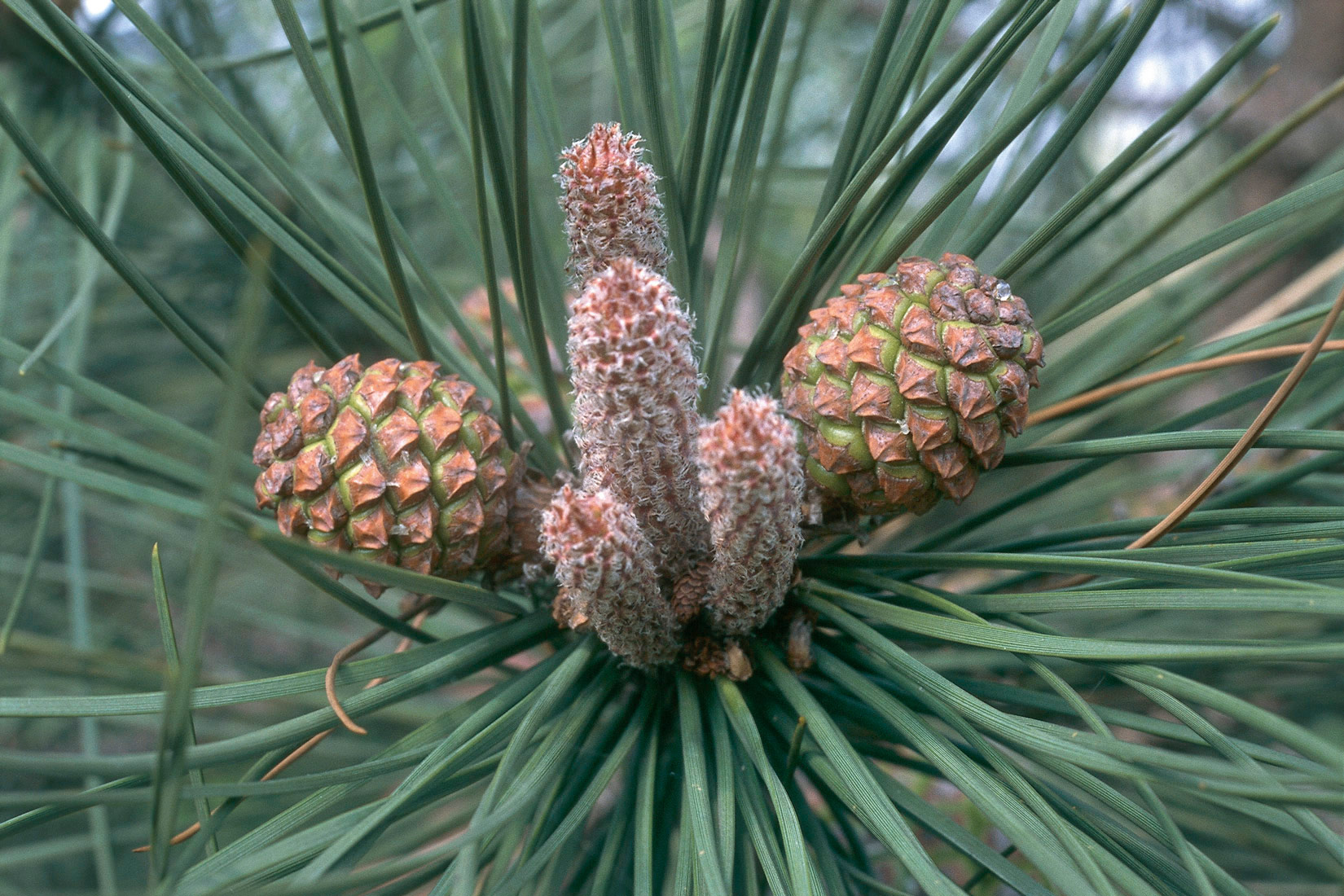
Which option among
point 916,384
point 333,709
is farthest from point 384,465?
point 916,384

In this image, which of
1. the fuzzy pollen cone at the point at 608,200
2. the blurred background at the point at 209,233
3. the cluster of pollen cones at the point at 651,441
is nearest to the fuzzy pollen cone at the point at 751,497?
the cluster of pollen cones at the point at 651,441

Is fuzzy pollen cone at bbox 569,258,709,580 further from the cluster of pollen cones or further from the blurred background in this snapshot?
the blurred background

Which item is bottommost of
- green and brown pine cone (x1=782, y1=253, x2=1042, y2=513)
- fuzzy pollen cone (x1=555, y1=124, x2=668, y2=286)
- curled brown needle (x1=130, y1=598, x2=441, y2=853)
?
curled brown needle (x1=130, y1=598, x2=441, y2=853)

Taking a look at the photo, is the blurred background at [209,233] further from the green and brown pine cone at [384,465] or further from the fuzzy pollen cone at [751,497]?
the fuzzy pollen cone at [751,497]

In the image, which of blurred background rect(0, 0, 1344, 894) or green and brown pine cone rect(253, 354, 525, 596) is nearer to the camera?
green and brown pine cone rect(253, 354, 525, 596)

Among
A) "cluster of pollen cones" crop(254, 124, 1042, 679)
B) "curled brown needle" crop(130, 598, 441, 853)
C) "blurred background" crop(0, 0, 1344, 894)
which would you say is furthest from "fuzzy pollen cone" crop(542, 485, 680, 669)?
"blurred background" crop(0, 0, 1344, 894)

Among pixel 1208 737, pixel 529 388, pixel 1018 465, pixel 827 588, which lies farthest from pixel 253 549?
pixel 1208 737

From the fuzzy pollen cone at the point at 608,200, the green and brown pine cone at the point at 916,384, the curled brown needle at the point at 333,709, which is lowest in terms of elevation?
the curled brown needle at the point at 333,709
